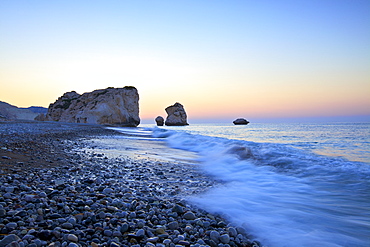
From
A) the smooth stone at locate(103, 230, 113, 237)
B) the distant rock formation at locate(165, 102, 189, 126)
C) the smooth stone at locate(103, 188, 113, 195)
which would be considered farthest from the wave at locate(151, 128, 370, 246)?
the distant rock formation at locate(165, 102, 189, 126)

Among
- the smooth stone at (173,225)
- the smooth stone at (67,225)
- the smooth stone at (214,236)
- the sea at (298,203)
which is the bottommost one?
the sea at (298,203)

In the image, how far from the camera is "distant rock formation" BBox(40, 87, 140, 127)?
46125 millimetres

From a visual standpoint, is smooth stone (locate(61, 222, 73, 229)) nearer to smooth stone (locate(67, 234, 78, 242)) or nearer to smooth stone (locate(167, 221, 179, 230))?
smooth stone (locate(67, 234, 78, 242))

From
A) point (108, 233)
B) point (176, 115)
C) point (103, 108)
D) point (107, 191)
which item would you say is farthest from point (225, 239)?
point (176, 115)

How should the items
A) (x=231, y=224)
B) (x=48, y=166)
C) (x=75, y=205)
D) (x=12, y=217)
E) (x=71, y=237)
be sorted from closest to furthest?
(x=71, y=237) < (x=12, y=217) < (x=75, y=205) < (x=231, y=224) < (x=48, y=166)

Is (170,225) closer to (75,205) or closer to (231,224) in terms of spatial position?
(231,224)

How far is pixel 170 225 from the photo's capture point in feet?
7.99

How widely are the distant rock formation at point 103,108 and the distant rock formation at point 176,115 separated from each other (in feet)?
92.1

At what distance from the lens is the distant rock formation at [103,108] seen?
1816 inches

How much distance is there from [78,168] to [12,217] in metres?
2.55

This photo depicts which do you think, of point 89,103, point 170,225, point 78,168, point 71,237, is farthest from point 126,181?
point 89,103

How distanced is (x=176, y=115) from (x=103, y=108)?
1506 inches

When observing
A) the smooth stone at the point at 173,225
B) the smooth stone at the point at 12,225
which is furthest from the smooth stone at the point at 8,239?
the smooth stone at the point at 173,225

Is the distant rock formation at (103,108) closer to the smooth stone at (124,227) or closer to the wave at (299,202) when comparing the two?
the wave at (299,202)
